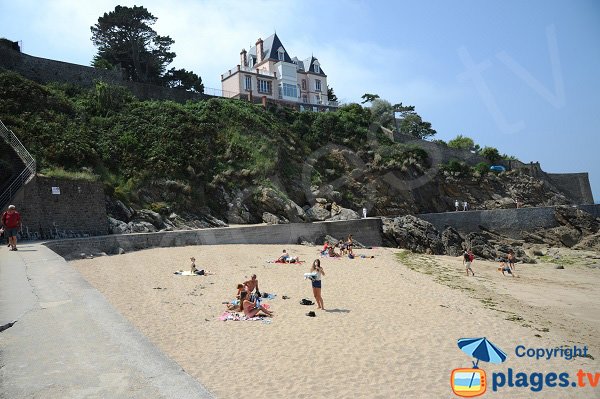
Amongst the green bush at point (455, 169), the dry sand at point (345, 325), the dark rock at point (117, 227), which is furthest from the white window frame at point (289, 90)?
the dry sand at point (345, 325)

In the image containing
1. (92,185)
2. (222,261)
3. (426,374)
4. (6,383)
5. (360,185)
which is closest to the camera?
(6,383)

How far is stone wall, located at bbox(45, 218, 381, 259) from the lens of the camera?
16.1 m

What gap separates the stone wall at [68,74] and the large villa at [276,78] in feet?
38.7

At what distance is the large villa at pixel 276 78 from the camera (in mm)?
46500

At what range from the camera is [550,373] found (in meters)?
7.05

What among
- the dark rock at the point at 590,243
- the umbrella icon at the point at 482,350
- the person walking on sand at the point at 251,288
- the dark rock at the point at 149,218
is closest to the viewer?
the umbrella icon at the point at 482,350

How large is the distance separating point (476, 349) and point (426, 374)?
174cm

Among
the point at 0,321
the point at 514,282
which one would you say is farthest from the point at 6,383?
the point at 514,282

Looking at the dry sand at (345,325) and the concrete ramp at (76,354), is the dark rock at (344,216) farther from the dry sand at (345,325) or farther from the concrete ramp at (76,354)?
the concrete ramp at (76,354)

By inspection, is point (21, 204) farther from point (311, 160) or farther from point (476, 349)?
point (311, 160)

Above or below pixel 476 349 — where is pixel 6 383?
above

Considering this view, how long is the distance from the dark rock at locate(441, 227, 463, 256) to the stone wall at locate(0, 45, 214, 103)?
25.0 meters

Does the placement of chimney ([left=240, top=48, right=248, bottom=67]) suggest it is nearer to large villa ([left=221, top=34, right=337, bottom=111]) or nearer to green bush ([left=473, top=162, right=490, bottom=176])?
large villa ([left=221, top=34, right=337, bottom=111])

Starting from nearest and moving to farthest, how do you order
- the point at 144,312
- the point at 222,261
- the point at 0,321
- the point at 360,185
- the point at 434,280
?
1. the point at 0,321
2. the point at 144,312
3. the point at 434,280
4. the point at 222,261
5. the point at 360,185
